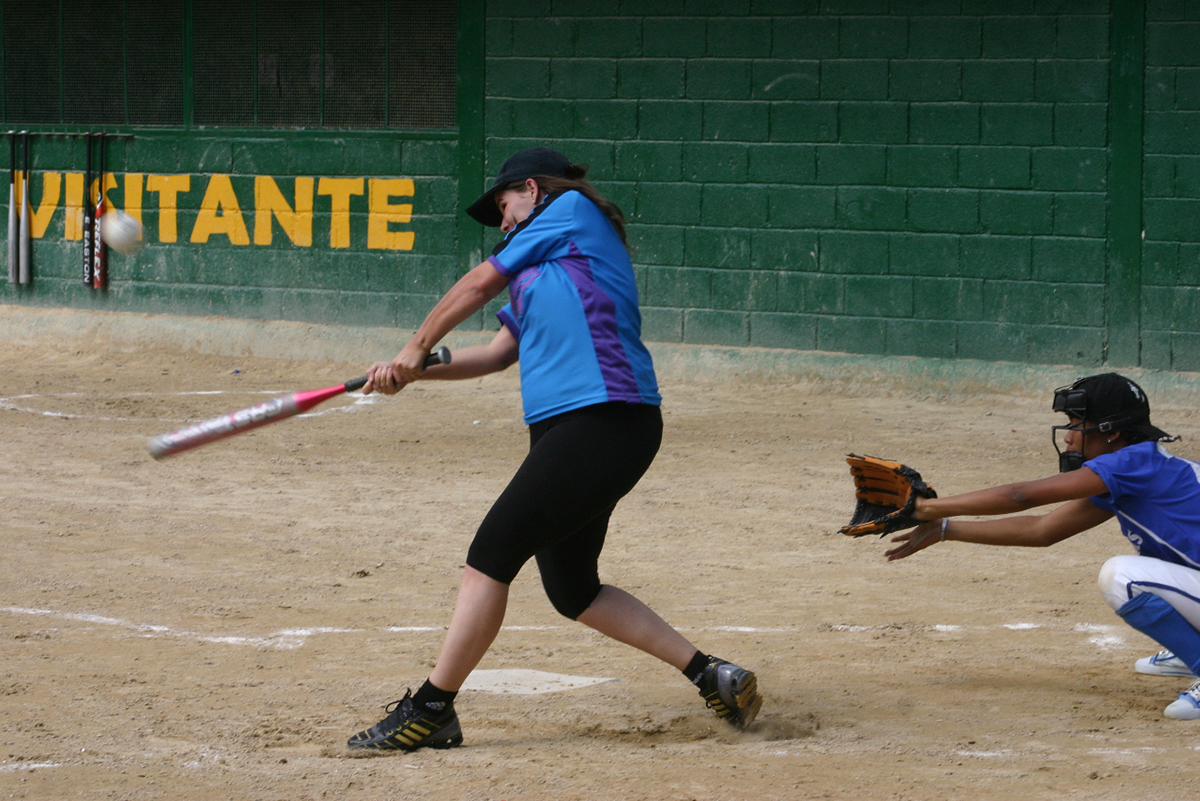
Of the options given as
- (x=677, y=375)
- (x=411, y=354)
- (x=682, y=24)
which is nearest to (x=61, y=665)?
(x=411, y=354)

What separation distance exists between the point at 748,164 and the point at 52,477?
615 centimetres

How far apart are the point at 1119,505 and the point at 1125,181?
7.04m

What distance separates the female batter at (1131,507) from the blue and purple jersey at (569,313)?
105 centimetres

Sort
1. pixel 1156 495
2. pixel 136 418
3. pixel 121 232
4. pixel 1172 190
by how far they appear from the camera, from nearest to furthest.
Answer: pixel 1156 495, pixel 136 418, pixel 1172 190, pixel 121 232

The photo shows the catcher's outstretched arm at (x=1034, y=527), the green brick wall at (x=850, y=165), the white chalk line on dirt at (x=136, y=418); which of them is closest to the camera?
the catcher's outstretched arm at (x=1034, y=527)

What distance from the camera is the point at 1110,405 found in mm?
4656

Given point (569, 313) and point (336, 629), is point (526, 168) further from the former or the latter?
point (336, 629)

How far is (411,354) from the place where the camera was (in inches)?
172

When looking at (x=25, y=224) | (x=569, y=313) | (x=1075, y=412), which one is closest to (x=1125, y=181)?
(x=1075, y=412)

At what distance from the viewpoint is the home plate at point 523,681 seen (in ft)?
16.2

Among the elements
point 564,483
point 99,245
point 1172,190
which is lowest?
point 564,483

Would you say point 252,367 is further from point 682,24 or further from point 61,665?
point 61,665

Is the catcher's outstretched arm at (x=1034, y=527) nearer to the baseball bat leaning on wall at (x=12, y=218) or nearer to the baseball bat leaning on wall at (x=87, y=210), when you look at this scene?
the baseball bat leaning on wall at (x=87, y=210)

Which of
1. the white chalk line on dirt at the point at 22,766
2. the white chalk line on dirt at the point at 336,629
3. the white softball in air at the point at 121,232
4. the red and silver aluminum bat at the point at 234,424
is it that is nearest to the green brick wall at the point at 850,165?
the white softball in air at the point at 121,232
